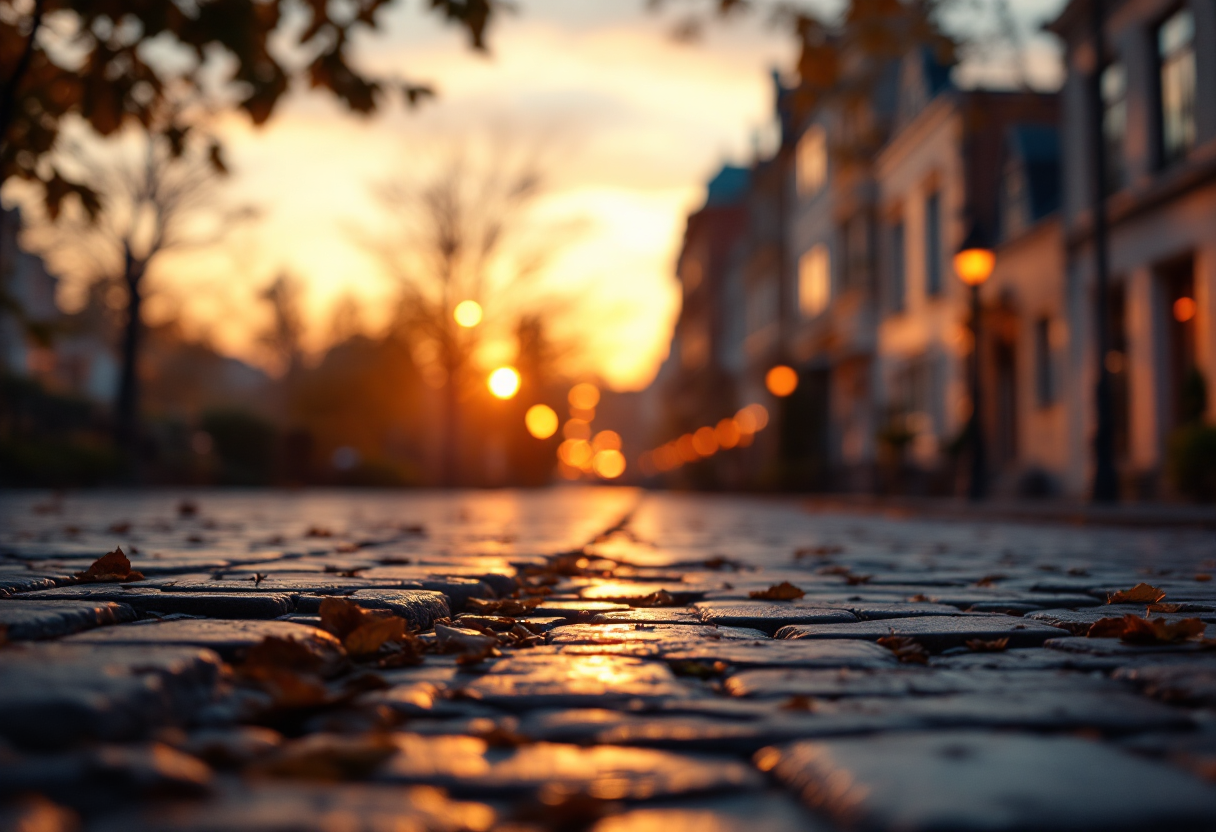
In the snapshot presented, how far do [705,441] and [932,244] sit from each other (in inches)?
1083

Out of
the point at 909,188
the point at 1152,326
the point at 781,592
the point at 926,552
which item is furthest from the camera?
the point at 909,188

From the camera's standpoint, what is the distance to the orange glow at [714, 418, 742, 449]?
45.9m

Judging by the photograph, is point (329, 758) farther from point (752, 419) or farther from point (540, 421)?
point (540, 421)

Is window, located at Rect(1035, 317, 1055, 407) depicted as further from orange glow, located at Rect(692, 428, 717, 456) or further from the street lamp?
orange glow, located at Rect(692, 428, 717, 456)

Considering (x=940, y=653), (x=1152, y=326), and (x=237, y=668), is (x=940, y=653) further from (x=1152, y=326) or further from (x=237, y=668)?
(x=1152, y=326)

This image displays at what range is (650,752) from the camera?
1.90m

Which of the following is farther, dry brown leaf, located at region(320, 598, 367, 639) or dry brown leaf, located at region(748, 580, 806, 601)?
dry brown leaf, located at region(748, 580, 806, 601)

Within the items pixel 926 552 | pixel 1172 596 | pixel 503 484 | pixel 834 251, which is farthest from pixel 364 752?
pixel 503 484

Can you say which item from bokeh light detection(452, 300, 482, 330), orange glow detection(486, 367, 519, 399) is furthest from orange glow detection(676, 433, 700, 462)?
orange glow detection(486, 367, 519, 399)

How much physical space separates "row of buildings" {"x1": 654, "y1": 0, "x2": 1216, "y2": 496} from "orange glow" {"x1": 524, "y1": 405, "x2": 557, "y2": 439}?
6326 millimetres

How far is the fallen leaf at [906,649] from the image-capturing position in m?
2.86

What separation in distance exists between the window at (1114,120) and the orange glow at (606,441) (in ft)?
430

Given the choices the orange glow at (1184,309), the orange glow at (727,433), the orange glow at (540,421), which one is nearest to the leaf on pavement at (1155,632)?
the orange glow at (1184,309)

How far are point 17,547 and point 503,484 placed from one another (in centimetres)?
3080
